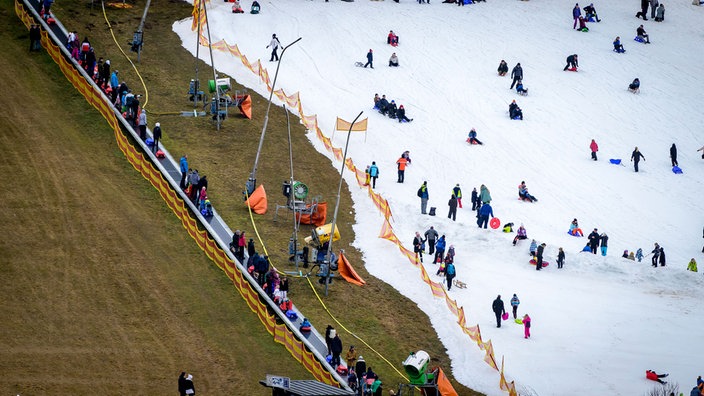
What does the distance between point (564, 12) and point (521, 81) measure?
13.0 meters

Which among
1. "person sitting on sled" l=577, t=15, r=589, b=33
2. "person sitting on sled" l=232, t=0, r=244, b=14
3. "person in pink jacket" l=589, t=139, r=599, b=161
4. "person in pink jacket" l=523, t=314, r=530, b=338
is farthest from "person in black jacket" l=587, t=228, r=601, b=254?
"person sitting on sled" l=232, t=0, r=244, b=14

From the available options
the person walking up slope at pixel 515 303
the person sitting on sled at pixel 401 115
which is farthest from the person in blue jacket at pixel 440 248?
the person sitting on sled at pixel 401 115

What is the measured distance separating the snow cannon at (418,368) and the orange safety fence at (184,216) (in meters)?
2.62

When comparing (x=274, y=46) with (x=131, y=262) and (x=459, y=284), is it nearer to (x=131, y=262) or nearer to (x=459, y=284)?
(x=459, y=284)

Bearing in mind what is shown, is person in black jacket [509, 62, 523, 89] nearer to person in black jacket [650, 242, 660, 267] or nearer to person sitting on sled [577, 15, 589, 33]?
person sitting on sled [577, 15, 589, 33]

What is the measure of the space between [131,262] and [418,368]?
11.3 m

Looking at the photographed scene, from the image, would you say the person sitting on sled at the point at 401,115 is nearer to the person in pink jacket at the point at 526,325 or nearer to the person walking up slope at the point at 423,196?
the person walking up slope at the point at 423,196

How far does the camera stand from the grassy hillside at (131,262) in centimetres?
4038

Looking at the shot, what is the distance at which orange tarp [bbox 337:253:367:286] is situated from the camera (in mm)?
49281

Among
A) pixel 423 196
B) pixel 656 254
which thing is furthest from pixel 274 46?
pixel 656 254

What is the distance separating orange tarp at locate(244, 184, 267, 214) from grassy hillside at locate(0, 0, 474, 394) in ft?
1.25

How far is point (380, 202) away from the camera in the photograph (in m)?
56.5

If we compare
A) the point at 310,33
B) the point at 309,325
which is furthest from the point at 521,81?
the point at 309,325

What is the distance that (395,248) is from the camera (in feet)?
175
